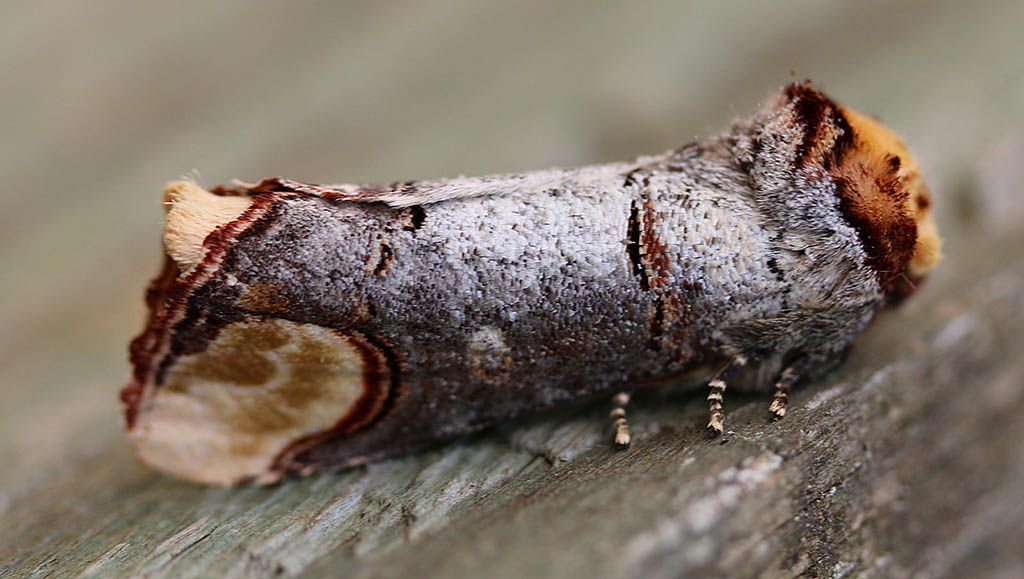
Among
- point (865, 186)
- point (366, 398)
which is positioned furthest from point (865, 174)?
point (366, 398)

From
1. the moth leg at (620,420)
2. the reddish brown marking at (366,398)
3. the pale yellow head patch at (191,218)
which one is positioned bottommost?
the moth leg at (620,420)

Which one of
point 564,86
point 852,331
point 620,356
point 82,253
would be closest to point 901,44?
point 564,86

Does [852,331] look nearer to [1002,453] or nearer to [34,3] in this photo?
[1002,453]

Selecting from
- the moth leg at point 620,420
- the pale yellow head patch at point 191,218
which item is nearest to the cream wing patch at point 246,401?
the pale yellow head patch at point 191,218

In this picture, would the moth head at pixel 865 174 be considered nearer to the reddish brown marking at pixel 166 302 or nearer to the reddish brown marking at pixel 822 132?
the reddish brown marking at pixel 822 132

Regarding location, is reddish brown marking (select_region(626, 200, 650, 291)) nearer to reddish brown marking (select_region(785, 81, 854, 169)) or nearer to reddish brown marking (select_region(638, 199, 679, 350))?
reddish brown marking (select_region(638, 199, 679, 350))

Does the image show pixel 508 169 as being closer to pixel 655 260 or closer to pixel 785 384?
pixel 655 260

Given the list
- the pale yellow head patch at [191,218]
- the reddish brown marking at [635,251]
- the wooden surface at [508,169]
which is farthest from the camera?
the reddish brown marking at [635,251]

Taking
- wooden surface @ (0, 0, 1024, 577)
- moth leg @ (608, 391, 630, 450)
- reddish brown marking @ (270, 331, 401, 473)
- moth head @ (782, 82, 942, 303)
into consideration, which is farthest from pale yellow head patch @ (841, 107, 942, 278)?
reddish brown marking @ (270, 331, 401, 473)
